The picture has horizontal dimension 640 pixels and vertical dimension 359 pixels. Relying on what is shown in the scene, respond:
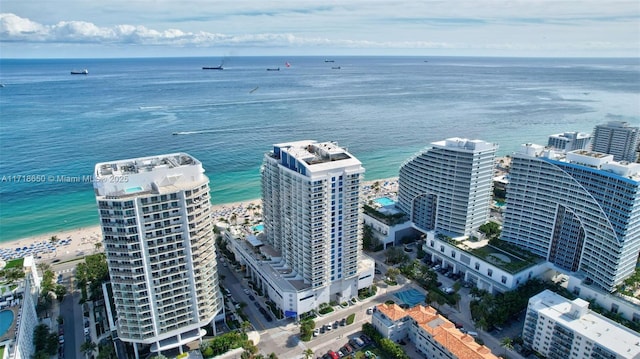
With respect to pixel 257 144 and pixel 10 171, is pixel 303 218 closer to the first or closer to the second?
pixel 257 144

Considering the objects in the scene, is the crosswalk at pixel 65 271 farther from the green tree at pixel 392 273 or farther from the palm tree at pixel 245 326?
the green tree at pixel 392 273

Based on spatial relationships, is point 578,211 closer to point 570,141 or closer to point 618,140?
point 570,141

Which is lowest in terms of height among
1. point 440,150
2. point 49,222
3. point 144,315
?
point 49,222

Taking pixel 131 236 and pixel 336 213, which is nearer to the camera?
pixel 131 236

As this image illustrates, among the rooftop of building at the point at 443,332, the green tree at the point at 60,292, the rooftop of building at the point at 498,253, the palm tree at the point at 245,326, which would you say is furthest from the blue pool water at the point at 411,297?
the green tree at the point at 60,292

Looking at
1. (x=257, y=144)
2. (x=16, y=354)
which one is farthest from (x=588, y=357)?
(x=257, y=144)

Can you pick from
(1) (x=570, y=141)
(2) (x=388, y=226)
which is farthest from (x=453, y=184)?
(1) (x=570, y=141)
